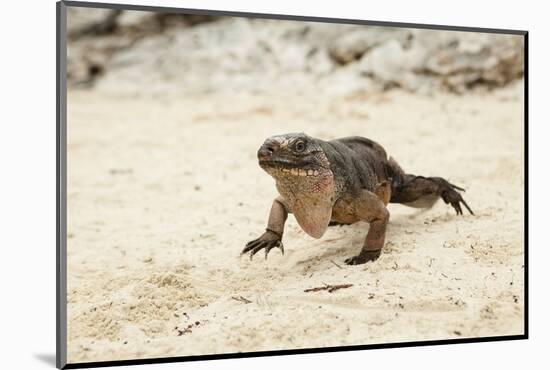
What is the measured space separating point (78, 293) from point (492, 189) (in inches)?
142

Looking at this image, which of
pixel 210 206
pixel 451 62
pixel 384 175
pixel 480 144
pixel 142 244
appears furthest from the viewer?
pixel 451 62

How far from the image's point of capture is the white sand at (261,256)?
4633mm

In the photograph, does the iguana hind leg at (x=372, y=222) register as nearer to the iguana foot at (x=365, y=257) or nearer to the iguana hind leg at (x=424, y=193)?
the iguana foot at (x=365, y=257)

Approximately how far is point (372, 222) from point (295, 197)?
2.09ft

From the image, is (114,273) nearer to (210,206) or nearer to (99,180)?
(210,206)

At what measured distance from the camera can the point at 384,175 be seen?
537cm

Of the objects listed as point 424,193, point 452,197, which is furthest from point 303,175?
point 452,197

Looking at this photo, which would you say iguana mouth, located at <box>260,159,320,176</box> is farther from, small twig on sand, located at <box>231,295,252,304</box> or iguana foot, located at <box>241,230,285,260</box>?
small twig on sand, located at <box>231,295,252,304</box>

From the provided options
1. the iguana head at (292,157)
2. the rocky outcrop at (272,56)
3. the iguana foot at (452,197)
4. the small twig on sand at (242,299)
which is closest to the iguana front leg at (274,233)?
the small twig on sand at (242,299)

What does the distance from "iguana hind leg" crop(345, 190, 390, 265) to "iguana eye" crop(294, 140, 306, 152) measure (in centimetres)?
63

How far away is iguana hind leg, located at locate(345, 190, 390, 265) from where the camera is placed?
4.94 meters

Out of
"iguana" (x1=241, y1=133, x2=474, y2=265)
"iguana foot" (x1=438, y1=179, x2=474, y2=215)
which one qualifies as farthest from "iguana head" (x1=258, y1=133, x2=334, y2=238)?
"iguana foot" (x1=438, y1=179, x2=474, y2=215)

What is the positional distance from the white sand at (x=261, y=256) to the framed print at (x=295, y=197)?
16 mm

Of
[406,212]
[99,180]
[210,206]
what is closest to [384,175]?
[406,212]
